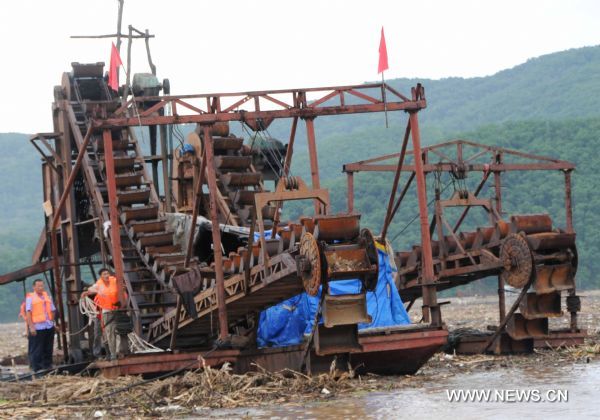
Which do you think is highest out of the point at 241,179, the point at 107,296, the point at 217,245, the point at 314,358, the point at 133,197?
the point at 241,179

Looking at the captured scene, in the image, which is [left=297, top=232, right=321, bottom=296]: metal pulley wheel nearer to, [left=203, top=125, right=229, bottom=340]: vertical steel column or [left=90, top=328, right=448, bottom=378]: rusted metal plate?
[left=90, top=328, right=448, bottom=378]: rusted metal plate

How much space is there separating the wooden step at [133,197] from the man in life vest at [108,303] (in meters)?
4.14

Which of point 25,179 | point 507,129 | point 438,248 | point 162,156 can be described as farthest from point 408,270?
point 25,179

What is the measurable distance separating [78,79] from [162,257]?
21.5 ft

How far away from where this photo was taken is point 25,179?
18000cm

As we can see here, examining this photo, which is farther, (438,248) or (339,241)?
(438,248)

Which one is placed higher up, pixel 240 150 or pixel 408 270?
pixel 240 150

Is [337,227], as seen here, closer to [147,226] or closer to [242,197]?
[147,226]

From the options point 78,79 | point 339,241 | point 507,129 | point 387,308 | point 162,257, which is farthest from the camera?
point 507,129

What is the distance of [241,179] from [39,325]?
197 inches

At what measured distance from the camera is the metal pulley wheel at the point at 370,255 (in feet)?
53.5

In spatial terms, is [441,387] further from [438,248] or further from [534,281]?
[438,248]

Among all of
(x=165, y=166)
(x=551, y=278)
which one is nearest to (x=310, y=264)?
(x=551, y=278)

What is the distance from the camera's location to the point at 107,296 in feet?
64.5
